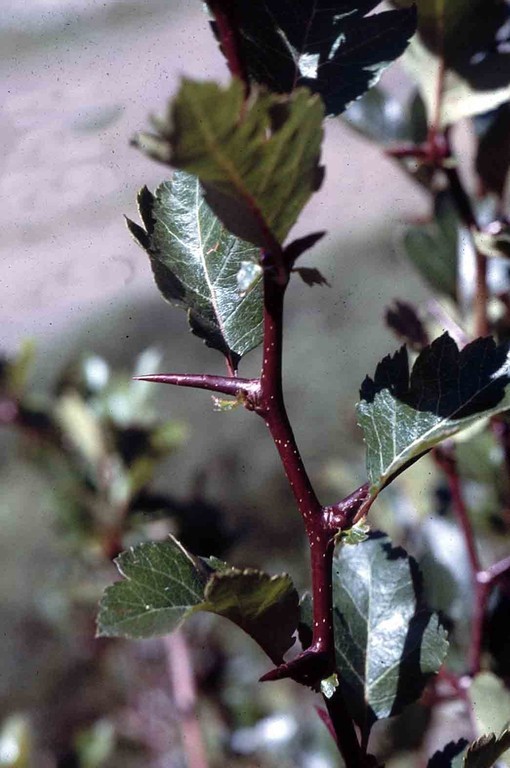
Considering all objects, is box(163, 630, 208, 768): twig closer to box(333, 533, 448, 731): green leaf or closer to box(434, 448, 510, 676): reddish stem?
box(434, 448, 510, 676): reddish stem

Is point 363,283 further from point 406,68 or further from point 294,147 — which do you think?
point 294,147

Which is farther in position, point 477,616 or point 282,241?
point 477,616

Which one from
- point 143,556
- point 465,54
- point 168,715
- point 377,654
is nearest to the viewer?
point 143,556

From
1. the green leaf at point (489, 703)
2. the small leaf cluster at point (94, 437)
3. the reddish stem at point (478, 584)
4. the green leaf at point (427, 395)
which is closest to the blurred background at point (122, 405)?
the small leaf cluster at point (94, 437)

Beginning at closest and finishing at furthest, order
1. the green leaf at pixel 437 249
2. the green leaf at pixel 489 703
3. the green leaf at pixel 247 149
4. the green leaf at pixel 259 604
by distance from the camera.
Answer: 1. the green leaf at pixel 247 149
2. the green leaf at pixel 259 604
3. the green leaf at pixel 489 703
4. the green leaf at pixel 437 249

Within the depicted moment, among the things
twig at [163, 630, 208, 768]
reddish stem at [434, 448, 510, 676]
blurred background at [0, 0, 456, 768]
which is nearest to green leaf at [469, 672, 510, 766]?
reddish stem at [434, 448, 510, 676]

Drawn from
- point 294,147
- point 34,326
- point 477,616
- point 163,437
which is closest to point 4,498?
point 34,326

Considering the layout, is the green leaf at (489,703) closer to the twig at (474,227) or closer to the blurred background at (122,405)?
the twig at (474,227)
